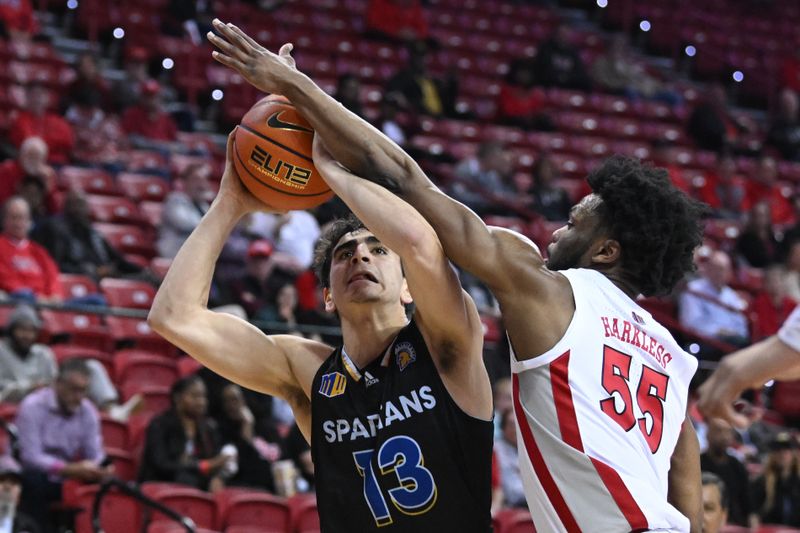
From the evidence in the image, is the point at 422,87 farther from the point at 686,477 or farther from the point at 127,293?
the point at 686,477

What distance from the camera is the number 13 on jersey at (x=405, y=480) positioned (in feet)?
12.4

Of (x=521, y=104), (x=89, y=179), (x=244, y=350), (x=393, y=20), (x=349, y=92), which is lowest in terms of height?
(x=89, y=179)

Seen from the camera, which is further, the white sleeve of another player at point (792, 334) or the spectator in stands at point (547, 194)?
the spectator in stands at point (547, 194)

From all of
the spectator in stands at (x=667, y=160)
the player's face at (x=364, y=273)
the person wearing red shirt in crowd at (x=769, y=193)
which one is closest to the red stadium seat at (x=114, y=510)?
the player's face at (x=364, y=273)

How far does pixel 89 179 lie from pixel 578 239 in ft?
27.7

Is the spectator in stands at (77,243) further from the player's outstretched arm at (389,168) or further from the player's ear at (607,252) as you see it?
the player's ear at (607,252)

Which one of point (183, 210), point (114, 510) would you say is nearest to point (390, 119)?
point (183, 210)

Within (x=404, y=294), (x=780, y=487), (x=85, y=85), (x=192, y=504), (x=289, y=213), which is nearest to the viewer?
(x=404, y=294)

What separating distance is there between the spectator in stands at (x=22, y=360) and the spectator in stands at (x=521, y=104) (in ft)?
27.7

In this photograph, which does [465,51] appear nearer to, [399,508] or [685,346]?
[685,346]

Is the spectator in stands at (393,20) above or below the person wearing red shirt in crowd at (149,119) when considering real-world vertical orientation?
above

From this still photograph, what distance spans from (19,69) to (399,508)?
9.90 m

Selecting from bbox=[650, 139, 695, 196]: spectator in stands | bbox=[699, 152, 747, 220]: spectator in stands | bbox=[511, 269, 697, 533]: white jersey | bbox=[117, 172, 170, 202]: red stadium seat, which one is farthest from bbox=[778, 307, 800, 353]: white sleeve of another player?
bbox=[699, 152, 747, 220]: spectator in stands

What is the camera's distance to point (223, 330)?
430 centimetres
